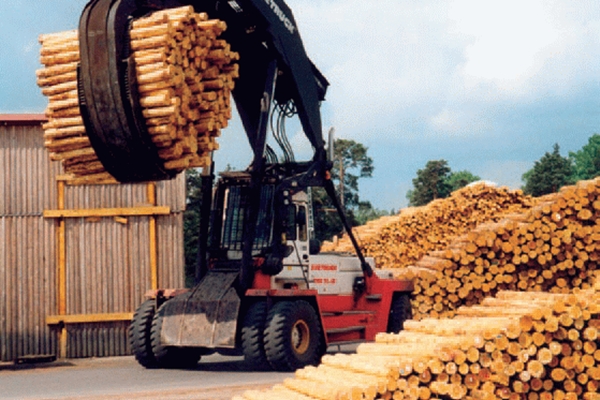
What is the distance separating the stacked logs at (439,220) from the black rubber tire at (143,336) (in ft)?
37.6

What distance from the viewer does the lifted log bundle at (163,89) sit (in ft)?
31.6

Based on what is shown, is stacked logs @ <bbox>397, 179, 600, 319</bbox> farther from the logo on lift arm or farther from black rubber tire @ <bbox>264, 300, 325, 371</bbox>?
the logo on lift arm

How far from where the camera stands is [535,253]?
1675 cm

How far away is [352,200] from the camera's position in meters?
49.8

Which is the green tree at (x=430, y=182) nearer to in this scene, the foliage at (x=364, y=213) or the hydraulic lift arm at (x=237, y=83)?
the foliage at (x=364, y=213)

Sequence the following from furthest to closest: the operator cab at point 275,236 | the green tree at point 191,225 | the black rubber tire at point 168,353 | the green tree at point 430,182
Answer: the green tree at point 430,182 < the green tree at point 191,225 < the operator cab at point 275,236 < the black rubber tire at point 168,353

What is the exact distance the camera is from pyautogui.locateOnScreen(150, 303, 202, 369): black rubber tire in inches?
574

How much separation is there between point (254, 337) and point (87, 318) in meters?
5.77

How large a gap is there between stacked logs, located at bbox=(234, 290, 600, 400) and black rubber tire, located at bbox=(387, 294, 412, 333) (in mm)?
6819

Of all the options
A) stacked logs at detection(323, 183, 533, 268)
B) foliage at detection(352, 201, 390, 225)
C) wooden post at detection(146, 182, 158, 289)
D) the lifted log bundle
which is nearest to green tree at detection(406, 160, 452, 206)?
foliage at detection(352, 201, 390, 225)

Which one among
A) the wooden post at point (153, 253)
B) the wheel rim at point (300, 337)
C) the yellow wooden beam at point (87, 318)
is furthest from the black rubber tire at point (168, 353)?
the wooden post at point (153, 253)

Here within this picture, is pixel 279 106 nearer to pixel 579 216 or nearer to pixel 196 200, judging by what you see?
pixel 579 216

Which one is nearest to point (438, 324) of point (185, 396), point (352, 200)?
point (185, 396)

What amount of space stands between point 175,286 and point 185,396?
7.55 m
